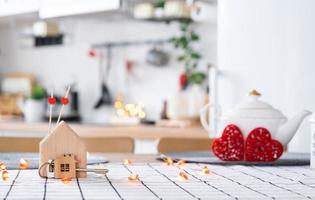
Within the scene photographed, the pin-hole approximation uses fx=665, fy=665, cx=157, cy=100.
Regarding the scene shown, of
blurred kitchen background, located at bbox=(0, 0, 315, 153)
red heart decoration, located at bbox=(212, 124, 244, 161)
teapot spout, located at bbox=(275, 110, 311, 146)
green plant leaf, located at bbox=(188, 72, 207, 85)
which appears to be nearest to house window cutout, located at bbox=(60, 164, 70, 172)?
red heart decoration, located at bbox=(212, 124, 244, 161)

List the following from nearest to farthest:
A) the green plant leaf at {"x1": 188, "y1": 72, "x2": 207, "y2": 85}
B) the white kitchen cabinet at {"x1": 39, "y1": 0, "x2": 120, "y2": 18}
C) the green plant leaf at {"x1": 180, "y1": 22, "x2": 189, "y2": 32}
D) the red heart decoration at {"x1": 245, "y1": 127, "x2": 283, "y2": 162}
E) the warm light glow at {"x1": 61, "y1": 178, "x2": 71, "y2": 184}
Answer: the warm light glow at {"x1": 61, "y1": 178, "x2": 71, "y2": 184} < the red heart decoration at {"x1": 245, "y1": 127, "x2": 283, "y2": 162} < the white kitchen cabinet at {"x1": 39, "y1": 0, "x2": 120, "y2": 18} < the green plant leaf at {"x1": 188, "y1": 72, "x2": 207, "y2": 85} < the green plant leaf at {"x1": 180, "y1": 22, "x2": 189, "y2": 32}

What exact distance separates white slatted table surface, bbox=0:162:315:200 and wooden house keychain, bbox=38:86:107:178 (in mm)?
30

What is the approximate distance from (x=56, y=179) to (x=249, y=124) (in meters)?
0.68

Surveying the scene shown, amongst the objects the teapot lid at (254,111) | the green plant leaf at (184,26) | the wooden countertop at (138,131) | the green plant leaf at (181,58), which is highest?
the green plant leaf at (184,26)

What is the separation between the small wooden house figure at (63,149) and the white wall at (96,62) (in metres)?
2.98

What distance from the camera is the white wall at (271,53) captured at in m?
2.99

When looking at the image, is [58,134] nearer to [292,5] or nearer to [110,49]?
[292,5]

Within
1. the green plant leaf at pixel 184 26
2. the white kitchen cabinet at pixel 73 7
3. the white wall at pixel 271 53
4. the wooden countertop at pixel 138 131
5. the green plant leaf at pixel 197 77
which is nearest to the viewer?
the white wall at pixel 271 53

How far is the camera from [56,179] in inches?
54.3

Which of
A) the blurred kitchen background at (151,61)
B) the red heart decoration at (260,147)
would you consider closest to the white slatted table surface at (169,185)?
the red heart decoration at (260,147)

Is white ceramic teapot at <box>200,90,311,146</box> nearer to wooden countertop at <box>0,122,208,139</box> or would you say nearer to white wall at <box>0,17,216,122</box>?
wooden countertop at <box>0,122,208,139</box>

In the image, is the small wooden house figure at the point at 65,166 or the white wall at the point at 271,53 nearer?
the small wooden house figure at the point at 65,166

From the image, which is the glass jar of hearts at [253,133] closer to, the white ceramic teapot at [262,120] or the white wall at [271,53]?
the white ceramic teapot at [262,120]

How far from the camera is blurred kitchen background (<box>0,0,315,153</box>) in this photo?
308 cm
